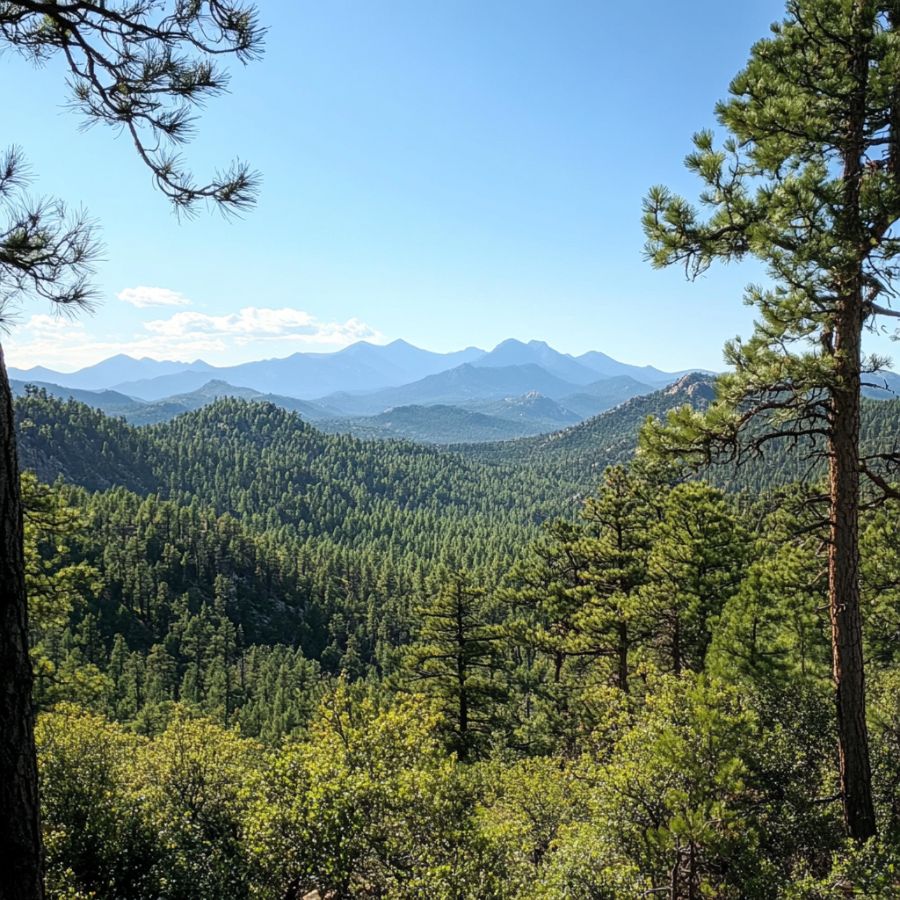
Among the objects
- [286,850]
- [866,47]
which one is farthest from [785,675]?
[866,47]

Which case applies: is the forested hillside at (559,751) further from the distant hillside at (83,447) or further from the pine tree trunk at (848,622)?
the distant hillside at (83,447)

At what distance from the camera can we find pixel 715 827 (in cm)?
815

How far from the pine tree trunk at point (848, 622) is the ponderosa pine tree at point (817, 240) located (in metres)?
0.02

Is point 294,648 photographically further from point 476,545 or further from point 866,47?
point 866,47

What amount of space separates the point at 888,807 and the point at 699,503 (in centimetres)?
779

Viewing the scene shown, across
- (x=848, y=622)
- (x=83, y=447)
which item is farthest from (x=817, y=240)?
(x=83, y=447)

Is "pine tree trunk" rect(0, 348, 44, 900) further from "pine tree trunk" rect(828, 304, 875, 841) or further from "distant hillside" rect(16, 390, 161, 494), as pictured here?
"distant hillside" rect(16, 390, 161, 494)

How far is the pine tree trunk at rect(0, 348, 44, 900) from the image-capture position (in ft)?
10.3

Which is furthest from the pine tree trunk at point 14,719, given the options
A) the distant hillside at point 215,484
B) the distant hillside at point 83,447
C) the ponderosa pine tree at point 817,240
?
the distant hillside at point 83,447

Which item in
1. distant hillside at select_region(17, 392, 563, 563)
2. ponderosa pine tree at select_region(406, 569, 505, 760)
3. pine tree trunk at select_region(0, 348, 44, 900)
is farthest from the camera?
distant hillside at select_region(17, 392, 563, 563)

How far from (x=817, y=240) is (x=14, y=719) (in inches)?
333

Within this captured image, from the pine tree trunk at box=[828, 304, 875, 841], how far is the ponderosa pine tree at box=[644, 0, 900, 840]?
0.05 feet

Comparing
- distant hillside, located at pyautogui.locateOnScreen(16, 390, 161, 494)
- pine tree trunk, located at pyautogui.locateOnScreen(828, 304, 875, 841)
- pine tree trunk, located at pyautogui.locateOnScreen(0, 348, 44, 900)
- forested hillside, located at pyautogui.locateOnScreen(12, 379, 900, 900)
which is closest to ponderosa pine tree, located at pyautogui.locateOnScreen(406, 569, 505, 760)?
forested hillside, located at pyautogui.locateOnScreen(12, 379, 900, 900)

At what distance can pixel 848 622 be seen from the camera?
7.57 metres
